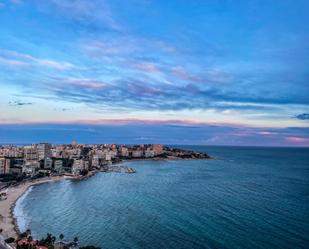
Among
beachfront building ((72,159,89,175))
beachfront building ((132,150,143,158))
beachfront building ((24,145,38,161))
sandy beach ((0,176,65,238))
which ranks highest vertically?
beachfront building ((24,145,38,161))

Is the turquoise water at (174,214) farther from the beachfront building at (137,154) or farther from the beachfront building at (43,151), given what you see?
the beachfront building at (137,154)

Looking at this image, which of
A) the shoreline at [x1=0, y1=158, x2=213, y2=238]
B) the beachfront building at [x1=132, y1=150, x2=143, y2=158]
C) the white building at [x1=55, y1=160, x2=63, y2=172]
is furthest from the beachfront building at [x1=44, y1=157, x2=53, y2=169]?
the beachfront building at [x1=132, y1=150, x2=143, y2=158]

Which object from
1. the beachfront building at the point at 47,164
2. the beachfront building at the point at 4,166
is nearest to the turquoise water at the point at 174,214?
the beachfront building at the point at 4,166

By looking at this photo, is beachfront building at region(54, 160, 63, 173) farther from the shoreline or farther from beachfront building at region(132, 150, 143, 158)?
beachfront building at region(132, 150, 143, 158)

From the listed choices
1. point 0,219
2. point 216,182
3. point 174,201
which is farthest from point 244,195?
point 0,219

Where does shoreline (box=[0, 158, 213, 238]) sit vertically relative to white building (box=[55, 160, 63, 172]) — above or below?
below

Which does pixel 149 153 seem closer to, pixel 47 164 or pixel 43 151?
pixel 43 151

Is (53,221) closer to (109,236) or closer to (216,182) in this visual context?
(109,236)
